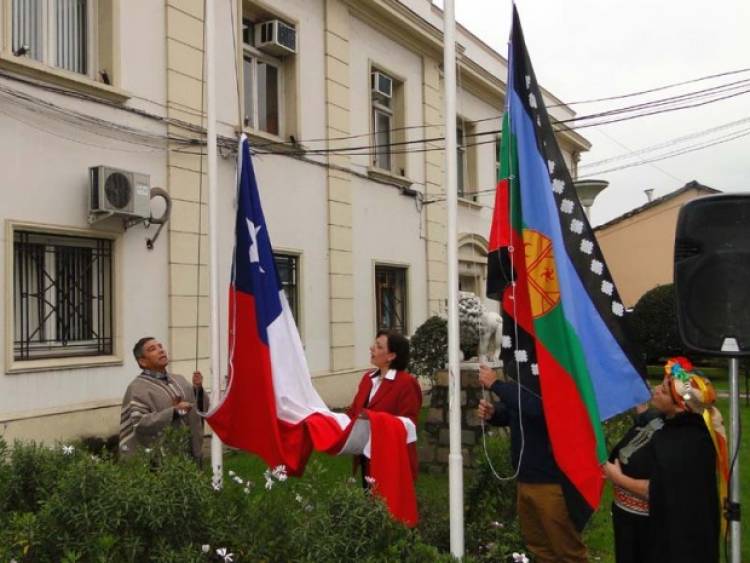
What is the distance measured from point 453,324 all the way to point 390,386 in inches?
54.7

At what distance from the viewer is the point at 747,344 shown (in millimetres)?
3590

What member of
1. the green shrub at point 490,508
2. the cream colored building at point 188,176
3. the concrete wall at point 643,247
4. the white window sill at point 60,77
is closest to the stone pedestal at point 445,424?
the green shrub at point 490,508

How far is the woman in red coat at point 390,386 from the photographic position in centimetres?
493

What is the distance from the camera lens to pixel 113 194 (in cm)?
805

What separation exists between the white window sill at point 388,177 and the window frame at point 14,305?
5.62m

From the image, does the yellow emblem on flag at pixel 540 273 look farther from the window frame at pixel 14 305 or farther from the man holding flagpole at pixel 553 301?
the window frame at pixel 14 305

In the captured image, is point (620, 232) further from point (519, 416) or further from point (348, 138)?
point (519, 416)

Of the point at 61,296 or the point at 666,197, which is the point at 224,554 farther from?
the point at 666,197

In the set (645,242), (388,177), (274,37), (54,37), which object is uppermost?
(274,37)

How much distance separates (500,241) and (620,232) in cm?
2748

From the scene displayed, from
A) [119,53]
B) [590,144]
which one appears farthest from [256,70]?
[590,144]

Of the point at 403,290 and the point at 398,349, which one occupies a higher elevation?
the point at 403,290

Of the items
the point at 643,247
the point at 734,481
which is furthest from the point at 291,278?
the point at 643,247

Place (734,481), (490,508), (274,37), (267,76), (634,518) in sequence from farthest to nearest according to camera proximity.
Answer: (267,76) → (274,37) → (490,508) → (634,518) → (734,481)
